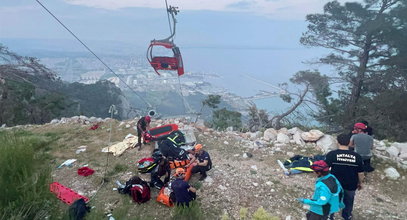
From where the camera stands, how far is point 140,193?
5.86 metres

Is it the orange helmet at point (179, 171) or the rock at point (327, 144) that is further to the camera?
the rock at point (327, 144)

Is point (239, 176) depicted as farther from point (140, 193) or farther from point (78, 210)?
point (78, 210)

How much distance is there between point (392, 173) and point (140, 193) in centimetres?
640

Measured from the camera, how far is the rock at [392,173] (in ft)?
24.0

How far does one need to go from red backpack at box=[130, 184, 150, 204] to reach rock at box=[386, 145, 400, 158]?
7.11m

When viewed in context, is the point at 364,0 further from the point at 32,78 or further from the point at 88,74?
the point at 88,74

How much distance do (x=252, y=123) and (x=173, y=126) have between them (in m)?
8.23

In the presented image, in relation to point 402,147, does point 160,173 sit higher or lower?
higher

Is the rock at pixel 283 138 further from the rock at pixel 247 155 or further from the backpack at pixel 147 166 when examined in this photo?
the backpack at pixel 147 166

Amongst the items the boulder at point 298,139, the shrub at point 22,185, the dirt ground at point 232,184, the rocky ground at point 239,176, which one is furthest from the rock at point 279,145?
the shrub at point 22,185

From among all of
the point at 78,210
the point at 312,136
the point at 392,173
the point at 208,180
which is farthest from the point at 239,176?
the point at 392,173

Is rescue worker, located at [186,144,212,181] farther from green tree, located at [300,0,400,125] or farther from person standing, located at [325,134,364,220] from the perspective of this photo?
green tree, located at [300,0,400,125]

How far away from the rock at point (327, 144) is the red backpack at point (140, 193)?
5.65 metres

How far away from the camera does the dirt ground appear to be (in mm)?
5841
